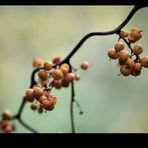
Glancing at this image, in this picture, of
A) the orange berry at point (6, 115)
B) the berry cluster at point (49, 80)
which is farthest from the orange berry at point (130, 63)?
the orange berry at point (6, 115)

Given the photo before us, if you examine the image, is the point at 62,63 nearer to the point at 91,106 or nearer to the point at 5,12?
the point at 91,106

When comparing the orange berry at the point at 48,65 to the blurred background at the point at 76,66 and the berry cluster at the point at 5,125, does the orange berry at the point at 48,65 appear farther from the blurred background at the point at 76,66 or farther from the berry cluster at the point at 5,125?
the blurred background at the point at 76,66

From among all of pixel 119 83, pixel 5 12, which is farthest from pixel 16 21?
Answer: pixel 119 83

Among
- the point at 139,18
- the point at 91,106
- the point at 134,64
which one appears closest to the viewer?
the point at 134,64

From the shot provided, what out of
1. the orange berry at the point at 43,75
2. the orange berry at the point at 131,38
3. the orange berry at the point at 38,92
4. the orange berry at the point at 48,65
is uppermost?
the orange berry at the point at 131,38

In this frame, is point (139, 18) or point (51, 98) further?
point (139, 18)

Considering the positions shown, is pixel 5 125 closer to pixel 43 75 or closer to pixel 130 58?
pixel 43 75

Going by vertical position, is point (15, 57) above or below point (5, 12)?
below

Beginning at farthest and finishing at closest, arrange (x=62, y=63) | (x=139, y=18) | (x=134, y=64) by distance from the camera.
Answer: (x=139, y=18)
(x=62, y=63)
(x=134, y=64)
